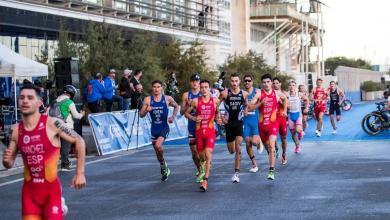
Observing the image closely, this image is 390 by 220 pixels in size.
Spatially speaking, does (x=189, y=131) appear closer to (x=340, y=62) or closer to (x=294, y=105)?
(x=294, y=105)

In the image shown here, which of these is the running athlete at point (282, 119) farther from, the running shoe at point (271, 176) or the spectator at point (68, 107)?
the spectator at point (68, 107)

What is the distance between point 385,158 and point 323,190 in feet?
19.9

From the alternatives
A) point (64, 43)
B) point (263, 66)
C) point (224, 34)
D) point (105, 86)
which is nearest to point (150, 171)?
point (105, 86)

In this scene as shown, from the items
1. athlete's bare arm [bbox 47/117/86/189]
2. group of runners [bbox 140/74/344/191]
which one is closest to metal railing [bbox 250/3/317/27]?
group of runners [bbox 140/74/344/191]

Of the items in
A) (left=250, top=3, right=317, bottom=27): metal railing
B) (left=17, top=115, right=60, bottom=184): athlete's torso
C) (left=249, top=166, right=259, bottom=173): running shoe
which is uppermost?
(left=250, top=3, right=317, bottom=27): metal railing

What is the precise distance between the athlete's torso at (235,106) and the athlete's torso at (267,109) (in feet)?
2.78

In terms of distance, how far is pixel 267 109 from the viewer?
15594 millimetres

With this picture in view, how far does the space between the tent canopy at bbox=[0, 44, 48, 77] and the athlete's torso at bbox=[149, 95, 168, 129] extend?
7.69 metres

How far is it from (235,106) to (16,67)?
8683mm

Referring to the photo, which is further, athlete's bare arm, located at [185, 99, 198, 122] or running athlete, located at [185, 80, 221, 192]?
athlete's bare arm, located at [185, 99, 198, 122]

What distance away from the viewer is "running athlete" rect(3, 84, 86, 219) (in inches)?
287

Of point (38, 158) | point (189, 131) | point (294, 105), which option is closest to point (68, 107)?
point (189, 131)

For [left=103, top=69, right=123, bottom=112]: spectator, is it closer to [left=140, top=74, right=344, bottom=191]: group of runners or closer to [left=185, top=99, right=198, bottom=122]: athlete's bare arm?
[left=140, top=74, right=344, bottom=191]: group of runners

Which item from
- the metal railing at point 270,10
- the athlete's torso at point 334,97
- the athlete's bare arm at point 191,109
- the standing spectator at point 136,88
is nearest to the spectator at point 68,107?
the athlete's bare arm at point 191,109
